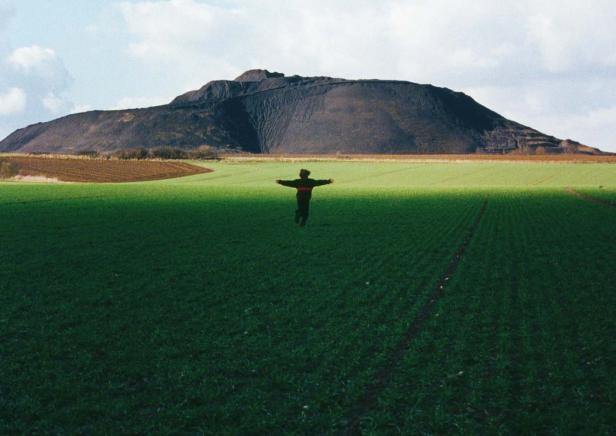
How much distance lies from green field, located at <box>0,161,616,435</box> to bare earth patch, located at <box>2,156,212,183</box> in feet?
181

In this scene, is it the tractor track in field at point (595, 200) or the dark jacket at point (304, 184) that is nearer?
the dark jacket at point (304, 184)

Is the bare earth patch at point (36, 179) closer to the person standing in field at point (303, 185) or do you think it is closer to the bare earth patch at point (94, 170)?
the bare earth patch at point (94, 170)

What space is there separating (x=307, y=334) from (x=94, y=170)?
3028 inches

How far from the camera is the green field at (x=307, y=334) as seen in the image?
6.98 meters

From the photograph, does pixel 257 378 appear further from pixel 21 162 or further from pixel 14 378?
pixel 21 162

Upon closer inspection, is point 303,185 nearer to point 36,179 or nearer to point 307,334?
point 307,334

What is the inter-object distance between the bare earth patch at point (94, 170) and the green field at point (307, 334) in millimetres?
55074

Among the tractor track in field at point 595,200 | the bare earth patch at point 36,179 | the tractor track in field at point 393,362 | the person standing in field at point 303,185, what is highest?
the person standing in field at point 303,185

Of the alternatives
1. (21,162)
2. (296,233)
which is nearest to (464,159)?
(21,162)

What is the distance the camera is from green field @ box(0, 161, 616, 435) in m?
6.98

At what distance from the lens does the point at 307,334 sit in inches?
398

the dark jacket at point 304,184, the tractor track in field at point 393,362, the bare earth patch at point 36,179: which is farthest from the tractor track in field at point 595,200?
the bare earth patch at point 36,179

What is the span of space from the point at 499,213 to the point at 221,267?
22.5m

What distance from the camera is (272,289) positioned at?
1378cm
